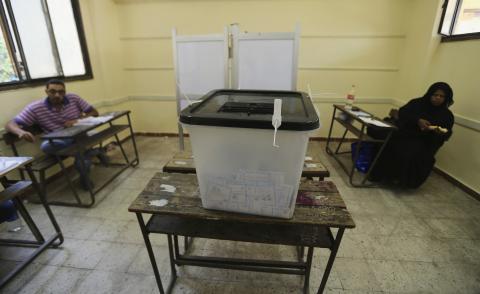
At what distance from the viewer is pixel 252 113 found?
0.77 meters

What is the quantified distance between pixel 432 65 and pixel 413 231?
2.11 meters

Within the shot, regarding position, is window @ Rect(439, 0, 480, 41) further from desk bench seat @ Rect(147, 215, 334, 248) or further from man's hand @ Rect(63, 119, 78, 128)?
man's hand @ Rect(63, 119, 78, 128)

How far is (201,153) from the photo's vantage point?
2.53 feet

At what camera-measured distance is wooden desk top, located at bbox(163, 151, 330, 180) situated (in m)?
1.32

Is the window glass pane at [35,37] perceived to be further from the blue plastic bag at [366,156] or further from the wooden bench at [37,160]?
the blue plastic bag at [366,156]

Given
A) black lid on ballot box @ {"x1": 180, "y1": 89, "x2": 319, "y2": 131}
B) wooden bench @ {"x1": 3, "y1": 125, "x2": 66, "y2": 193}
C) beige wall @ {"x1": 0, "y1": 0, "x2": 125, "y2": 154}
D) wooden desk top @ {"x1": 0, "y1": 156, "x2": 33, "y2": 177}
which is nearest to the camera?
black lid on ballot box @ {"x1": 180, "y1": 89, "x2": 319, "y2": 131}

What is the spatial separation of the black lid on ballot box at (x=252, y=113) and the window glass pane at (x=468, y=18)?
265 centimetres

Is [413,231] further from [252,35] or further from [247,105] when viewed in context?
[252,35]

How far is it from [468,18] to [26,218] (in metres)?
4.41

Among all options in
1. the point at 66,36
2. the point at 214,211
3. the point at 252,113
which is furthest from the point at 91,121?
the point at 252,113

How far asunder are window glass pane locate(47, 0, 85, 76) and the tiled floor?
1.71m

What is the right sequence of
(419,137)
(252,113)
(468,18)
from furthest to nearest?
1. (468,18)
2. (419,137)
3. (252,113)

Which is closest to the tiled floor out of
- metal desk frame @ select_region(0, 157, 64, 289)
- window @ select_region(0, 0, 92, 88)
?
metal desk frame @ select_region(0, 157, 64, 289)

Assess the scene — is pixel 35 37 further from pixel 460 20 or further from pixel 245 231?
pixel 460 20
